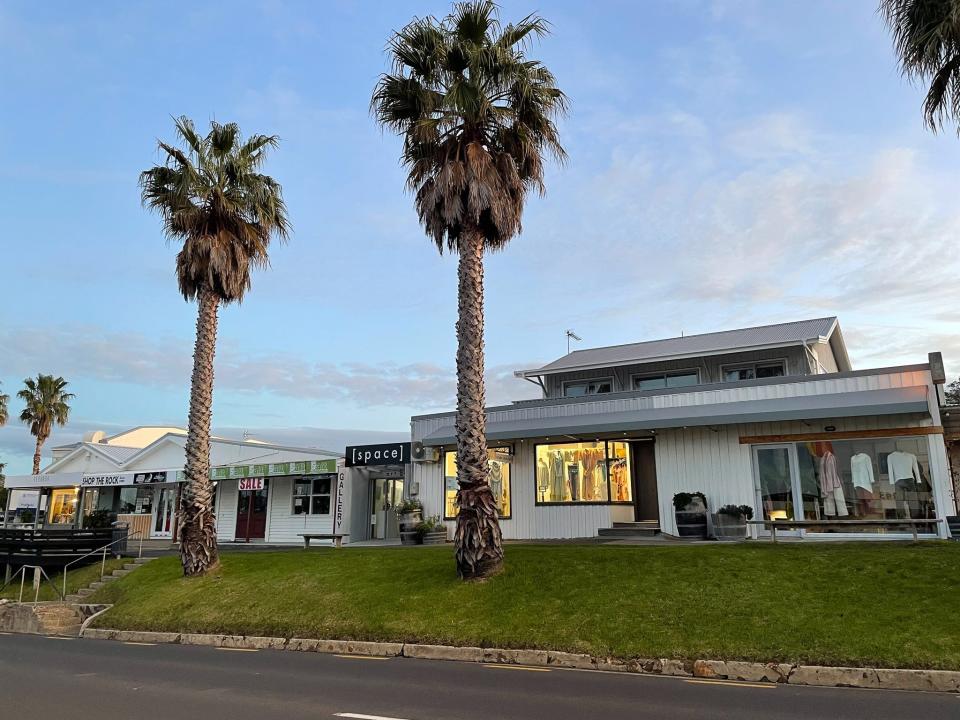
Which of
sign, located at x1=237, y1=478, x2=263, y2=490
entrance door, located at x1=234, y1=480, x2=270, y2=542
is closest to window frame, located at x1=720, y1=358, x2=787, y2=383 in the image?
sign, located at x1=237, y1=478, x2=263, y2=490

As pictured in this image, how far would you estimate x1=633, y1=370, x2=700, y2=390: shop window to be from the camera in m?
24.8

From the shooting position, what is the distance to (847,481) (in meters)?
17.2

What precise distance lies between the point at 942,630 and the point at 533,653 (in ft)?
17.3

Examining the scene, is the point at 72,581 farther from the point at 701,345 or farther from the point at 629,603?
the point at 701,345

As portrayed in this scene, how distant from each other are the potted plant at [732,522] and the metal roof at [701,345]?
6.85 m

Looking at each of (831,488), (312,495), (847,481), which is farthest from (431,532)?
(847,481)

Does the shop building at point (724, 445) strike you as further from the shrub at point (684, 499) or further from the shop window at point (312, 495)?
the shop window at point (312, 495)

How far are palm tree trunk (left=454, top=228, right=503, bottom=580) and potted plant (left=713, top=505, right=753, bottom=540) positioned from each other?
758 cm

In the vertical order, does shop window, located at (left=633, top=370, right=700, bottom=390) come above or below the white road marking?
above

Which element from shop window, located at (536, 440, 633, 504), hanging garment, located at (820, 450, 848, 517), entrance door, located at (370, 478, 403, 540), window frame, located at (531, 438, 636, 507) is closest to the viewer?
hanging garment, located at (820, 450, 848, 517)

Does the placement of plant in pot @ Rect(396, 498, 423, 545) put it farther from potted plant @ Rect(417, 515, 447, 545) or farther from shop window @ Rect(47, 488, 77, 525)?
shop window @ Rect(47, 488, 77, 525)

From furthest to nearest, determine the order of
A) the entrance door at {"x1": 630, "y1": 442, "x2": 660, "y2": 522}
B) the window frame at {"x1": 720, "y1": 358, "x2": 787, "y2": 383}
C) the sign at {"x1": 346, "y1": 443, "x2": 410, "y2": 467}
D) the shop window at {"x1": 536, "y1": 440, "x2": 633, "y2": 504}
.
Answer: the sign at {"x1": 346, "y1": 443, "x2": 410, "y2": 467} < the window frame at {"x1": 720, "y1": 358, "x2": 787, "y2": 383} < the entrance door at {"x1": 630, "y1": 442, "x2": 660, "y2": 522} < the shop window at {"x1": 536, "y1": 440, "x2": 633, "y2": 504}

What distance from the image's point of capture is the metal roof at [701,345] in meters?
23.4

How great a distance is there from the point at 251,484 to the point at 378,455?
25.9ft
